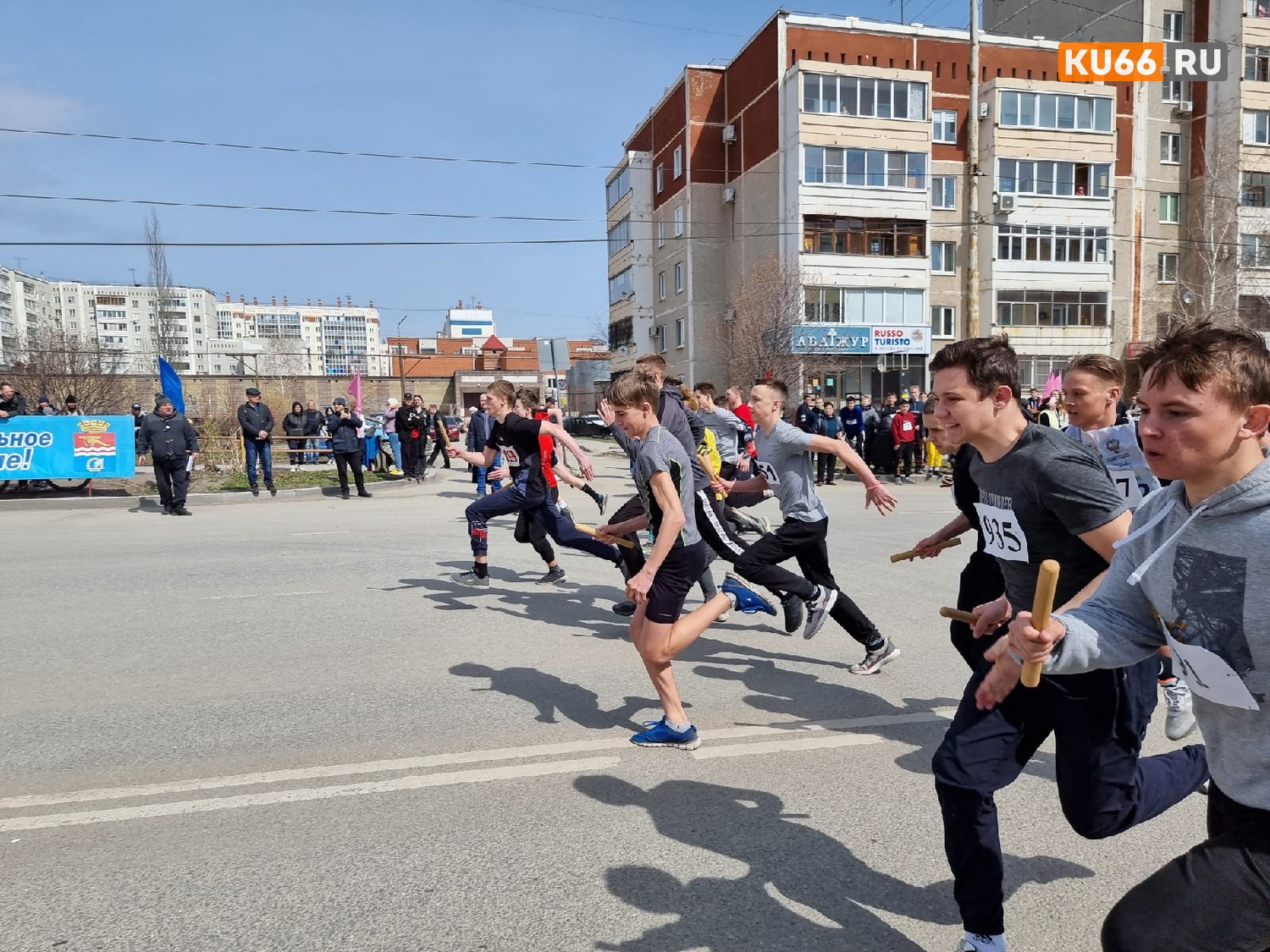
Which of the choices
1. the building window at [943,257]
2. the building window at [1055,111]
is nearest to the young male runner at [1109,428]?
the building window at [943,257]

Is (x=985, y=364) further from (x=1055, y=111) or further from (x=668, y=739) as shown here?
(x=1055, y=111)

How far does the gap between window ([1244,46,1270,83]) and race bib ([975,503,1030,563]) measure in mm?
49237

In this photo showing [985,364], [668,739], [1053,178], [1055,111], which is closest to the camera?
[985,364]

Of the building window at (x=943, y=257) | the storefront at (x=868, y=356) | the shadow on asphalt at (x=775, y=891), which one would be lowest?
the shadow on asphalt at (x=775, y=891)

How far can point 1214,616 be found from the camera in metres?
1.77

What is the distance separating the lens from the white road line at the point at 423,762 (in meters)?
3.70

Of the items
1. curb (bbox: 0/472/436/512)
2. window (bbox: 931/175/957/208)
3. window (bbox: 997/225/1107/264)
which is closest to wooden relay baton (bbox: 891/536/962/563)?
curb (bbox: 0/472/436/512)

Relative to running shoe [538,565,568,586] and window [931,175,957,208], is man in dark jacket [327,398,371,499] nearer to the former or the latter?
running shoe [538,565,568,586]

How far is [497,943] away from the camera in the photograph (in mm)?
2607

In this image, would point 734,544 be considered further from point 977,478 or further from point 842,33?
point 842,33

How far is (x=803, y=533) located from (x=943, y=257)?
126ft

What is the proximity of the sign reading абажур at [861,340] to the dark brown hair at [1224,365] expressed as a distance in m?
33.1

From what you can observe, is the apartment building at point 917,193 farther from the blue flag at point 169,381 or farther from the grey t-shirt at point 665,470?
the grey t-shirt at point 665,470

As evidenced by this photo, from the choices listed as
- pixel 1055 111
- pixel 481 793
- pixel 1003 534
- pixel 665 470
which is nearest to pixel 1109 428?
pixel 1003 534
